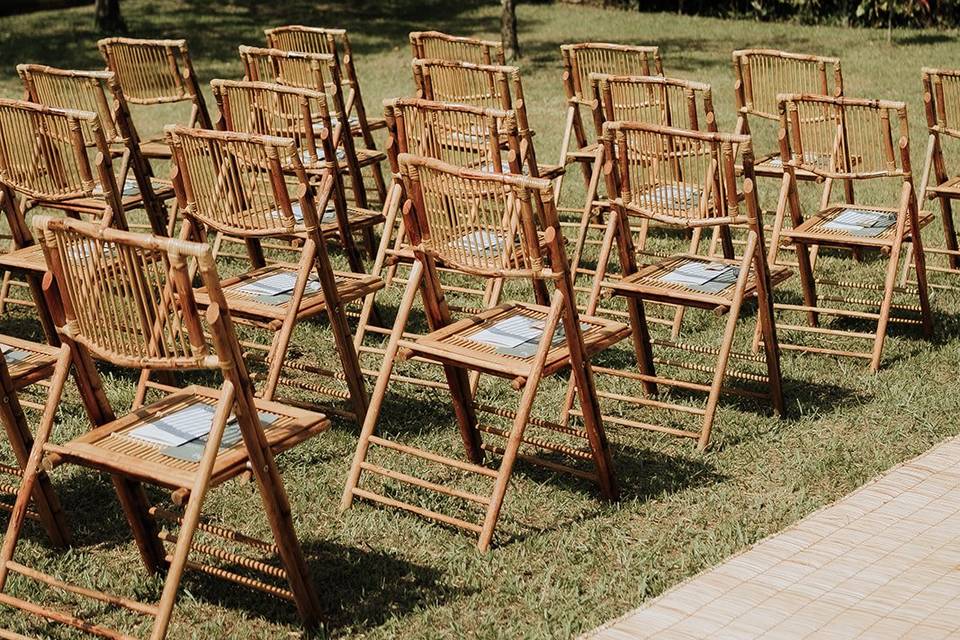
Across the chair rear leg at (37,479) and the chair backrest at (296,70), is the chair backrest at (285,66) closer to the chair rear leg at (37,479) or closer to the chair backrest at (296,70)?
the chair backrest at (296,70)

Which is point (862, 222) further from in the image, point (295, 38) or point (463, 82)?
point (295, 38)

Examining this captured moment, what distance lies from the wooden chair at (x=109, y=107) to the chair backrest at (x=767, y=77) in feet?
10.5

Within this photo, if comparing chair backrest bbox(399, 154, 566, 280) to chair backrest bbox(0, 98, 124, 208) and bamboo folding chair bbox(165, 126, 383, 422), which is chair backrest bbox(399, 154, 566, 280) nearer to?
bamboo folding chair bbox(165, 126, 383, 422)

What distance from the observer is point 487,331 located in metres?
5.21

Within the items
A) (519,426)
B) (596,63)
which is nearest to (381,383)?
(519,426)

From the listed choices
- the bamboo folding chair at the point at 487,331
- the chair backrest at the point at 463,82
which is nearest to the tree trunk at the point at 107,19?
the chair backrest at the point at 463,82

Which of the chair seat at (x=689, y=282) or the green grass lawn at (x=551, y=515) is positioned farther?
the chair seat at (x=689, y=282)

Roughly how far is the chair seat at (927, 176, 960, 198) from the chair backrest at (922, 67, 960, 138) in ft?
0.91

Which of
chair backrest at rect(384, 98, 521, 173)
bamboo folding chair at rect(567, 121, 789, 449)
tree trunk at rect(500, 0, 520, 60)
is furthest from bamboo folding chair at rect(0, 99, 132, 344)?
tree trunk at rect(500, 0, 520, 60)

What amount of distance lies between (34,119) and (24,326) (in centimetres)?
197

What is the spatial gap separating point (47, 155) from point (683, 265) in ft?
9.22

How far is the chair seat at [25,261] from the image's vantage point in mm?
6332

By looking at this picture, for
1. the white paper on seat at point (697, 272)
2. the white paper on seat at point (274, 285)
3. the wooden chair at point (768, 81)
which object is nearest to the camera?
the white paper on seat at point (697, 272)

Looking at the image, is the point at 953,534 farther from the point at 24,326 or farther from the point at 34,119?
the point at 24,326
